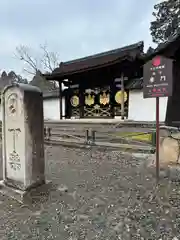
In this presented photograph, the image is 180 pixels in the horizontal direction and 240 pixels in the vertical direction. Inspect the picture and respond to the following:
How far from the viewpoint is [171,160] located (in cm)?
469

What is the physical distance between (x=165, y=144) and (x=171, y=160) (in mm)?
373

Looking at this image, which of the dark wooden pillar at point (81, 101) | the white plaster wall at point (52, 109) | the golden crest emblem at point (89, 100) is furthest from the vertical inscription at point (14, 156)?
the white plaster wall at point (52, 109)

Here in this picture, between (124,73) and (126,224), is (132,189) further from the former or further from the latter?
(124,73)

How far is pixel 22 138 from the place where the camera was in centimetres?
366

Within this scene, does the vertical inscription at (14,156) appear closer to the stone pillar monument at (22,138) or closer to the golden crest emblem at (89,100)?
the stone pillar monument at (22,138)

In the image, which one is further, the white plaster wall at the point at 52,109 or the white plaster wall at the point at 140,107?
the white plaster wall at the point at 52,109

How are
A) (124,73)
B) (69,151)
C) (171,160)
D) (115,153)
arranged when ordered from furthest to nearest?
1. (124,73)
2. (69,151)
3. (115,153)
4. (171,160)

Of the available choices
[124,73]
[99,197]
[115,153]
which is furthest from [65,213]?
[124,73]

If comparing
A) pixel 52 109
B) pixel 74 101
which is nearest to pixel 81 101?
pixel 74 101

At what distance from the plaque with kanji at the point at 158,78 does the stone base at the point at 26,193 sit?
2586mm

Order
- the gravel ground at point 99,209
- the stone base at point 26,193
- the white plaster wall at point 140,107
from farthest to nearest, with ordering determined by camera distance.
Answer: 1. the white plaster wall at point 140,107
2. the stone base at point 26,193
3. the gravel ground at point 99,209

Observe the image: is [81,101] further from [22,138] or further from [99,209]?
[99,209]

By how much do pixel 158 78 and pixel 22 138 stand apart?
2.65 metres

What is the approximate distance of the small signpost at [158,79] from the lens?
4.03m
